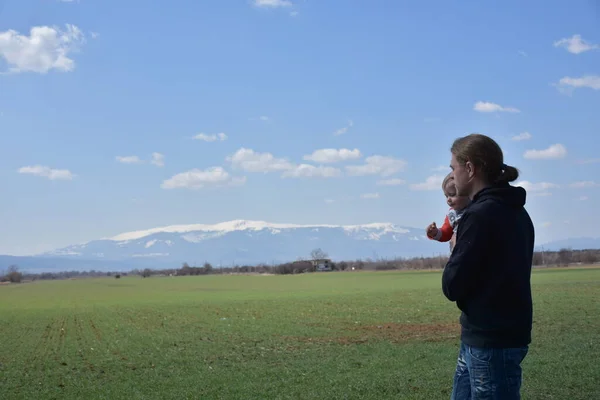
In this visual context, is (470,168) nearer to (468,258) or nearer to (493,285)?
(468,258)

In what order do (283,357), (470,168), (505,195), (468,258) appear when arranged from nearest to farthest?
(468,258) → (505,195) → (470,168) → (283,357)

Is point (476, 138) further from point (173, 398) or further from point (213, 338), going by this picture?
point (213, 338)

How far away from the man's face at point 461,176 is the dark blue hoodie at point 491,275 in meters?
0.24

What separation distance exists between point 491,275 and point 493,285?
0.19 feet

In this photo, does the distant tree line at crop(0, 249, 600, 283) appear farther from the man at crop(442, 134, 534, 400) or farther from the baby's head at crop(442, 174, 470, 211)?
the man at crop(442, 134, 534, 400)

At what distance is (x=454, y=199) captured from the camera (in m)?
4.43

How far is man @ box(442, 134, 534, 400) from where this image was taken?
3.79 metres

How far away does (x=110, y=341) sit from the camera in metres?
23.0

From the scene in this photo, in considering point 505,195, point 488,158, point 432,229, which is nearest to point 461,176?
point 488,158

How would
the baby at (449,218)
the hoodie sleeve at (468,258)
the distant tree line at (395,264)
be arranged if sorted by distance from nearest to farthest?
the hoodie sleeve at (468,258)
the baby at (449,218)
the distant tree line at (395,264)

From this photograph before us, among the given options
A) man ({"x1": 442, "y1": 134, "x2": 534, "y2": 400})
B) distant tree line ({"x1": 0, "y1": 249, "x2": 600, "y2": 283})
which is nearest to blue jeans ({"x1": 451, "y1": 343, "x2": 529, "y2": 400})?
man ({"x1": 442, "y1": 134, "x2": 534, "y2": 400})

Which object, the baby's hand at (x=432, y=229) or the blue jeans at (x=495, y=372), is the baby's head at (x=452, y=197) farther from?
the blue jeans at (x=495, y=372)

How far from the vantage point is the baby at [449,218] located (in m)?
4.54

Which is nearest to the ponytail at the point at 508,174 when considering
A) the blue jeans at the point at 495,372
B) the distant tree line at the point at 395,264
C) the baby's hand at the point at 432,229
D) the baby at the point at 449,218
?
the baby at the point at 449,218
